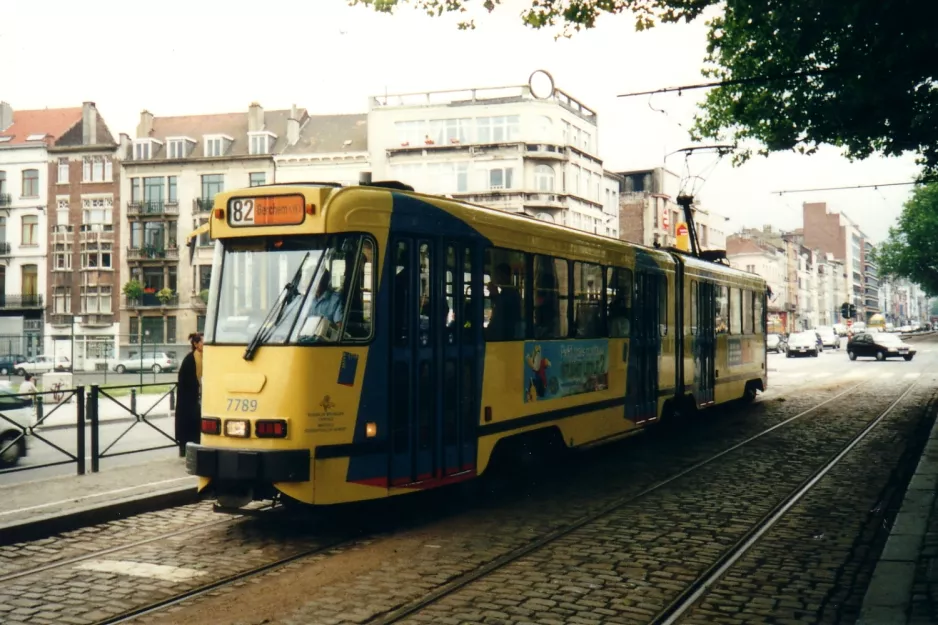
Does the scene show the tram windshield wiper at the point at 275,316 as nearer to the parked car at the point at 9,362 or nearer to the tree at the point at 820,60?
the tree at the point at 820,60

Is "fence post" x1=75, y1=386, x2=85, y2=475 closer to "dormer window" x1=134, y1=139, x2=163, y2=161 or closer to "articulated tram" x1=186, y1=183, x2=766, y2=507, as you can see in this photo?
"articulated tram" x1=186, y1=183, x2=766, y2=507

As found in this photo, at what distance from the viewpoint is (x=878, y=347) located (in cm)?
4794

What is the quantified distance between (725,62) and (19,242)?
51.3m

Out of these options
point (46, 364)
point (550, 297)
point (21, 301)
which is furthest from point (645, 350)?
point (21, 301)

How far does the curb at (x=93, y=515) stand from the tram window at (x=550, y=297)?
4.20m

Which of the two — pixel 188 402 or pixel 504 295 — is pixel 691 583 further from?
pixel 188 402

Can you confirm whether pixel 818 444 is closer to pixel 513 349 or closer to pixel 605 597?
pixel 513 349

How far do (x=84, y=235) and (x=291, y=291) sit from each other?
57.2 m

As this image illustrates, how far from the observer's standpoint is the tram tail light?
7.91 meters

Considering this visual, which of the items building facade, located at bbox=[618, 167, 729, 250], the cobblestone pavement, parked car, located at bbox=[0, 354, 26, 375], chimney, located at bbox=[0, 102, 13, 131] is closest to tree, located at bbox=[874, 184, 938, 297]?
building facade, located at bbox=[618, 167, 729, 250]

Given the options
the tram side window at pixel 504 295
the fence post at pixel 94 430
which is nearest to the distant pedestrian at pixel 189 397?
the fence post at pixel 94 430

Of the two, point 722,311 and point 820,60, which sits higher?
Answer: point 820,60

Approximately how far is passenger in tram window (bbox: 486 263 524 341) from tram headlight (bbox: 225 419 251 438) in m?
2.74

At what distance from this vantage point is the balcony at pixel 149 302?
196ft
